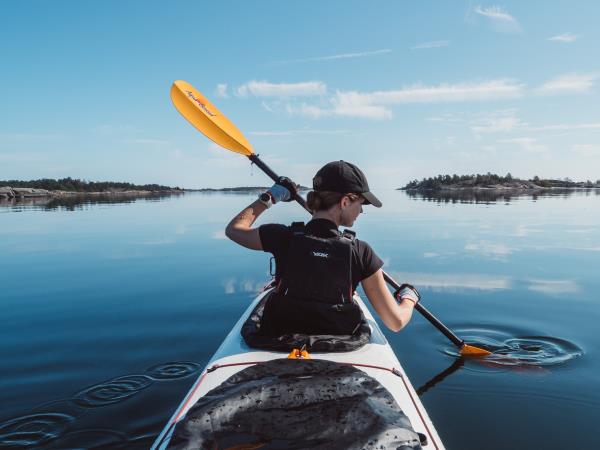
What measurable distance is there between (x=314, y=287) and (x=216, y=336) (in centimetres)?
393

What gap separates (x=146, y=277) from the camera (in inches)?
413

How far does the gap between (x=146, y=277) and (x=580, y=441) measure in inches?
367

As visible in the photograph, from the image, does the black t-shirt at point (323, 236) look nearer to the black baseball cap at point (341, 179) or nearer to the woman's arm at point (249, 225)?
the woman's arm at point (249, 225)

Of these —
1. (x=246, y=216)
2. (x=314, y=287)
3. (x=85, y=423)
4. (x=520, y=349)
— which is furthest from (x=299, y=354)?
(x=520, y=349)

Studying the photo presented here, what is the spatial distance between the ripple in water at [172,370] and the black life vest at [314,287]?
255 centimetres

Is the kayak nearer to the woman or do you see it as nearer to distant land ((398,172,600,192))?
the woman

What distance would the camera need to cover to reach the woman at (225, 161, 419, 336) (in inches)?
119

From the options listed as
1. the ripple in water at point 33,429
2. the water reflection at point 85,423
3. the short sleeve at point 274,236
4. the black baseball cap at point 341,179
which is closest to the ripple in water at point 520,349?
the black baseball cap at point 341,179

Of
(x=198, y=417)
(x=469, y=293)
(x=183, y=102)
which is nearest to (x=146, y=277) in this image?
(x=183, y=102)

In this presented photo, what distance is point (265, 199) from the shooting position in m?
3.60

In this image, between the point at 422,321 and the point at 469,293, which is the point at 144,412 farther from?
the point at 469,293

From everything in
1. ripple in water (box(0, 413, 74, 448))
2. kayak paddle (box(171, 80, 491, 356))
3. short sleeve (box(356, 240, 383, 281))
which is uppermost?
kayak paddle (box(171, 80, 491, 356))

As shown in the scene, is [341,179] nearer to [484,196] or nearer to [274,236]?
[274,236]

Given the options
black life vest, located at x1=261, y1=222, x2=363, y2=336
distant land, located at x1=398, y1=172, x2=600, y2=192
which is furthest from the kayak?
distant land, located at x1=398, y1=172, x2=600, y2=192
